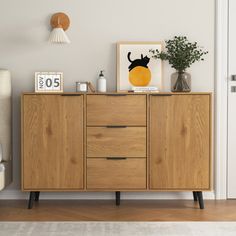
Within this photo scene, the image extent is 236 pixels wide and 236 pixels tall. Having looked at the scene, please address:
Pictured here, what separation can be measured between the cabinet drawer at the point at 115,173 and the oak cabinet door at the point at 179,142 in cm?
10

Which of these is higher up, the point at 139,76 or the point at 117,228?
the point at 139,76

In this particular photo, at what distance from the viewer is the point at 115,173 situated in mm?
4180

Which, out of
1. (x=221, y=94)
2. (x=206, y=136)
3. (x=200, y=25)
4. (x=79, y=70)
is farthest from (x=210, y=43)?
(x=79, y=70)

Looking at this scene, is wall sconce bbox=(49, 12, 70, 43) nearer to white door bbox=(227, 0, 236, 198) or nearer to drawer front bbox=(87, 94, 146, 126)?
drawer front bbox=(87, 94, 146, 126)

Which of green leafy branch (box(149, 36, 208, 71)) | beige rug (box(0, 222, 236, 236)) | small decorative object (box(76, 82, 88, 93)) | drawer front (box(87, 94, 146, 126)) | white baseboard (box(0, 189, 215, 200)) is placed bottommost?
beige rug (box(0, 222, 236, 236))

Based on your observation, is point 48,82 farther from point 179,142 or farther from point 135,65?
point 179,142

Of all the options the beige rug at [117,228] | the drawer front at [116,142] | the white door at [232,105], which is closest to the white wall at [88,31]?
the white door at [232,105]

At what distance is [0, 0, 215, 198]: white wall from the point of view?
4.50 m

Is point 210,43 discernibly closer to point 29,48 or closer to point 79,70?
point 79,70

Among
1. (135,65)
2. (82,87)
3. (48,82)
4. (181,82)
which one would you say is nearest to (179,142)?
(181,82)

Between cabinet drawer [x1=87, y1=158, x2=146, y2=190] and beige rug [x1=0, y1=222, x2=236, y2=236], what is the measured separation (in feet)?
1.85

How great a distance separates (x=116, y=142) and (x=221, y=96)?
3.46ft

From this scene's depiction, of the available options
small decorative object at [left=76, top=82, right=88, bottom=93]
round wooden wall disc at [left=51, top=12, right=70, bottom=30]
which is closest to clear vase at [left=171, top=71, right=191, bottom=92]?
small decorative object at [left=76, top=82, right=88, bottom=93]

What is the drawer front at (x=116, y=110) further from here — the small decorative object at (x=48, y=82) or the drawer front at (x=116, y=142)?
the small decorative object at (x=48, y=82)
